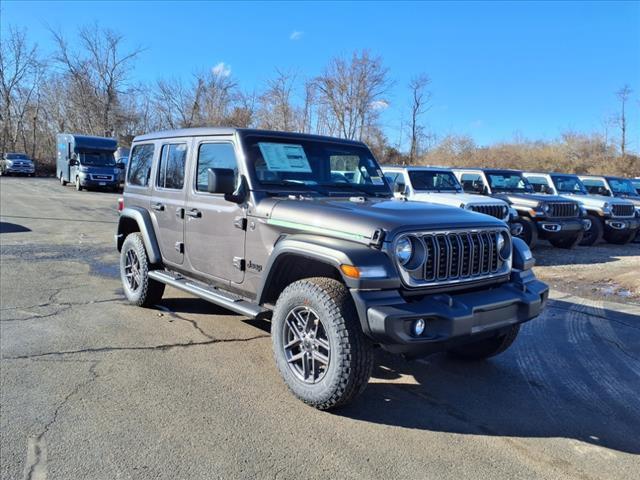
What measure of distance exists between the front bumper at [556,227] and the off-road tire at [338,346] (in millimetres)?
9273

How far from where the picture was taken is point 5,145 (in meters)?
47.9

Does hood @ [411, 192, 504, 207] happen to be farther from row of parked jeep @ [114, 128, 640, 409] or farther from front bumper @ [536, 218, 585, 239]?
row of parked jeep @ [114, 128, 640, 409]

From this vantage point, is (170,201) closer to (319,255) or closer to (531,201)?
Result: (319,255)

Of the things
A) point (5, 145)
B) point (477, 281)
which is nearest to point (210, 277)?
point (477, 281)

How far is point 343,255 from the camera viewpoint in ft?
10.8

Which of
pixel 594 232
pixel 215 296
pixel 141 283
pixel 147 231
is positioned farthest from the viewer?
pixel 594 232

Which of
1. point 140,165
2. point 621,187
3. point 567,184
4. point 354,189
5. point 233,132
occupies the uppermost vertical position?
point 621,187

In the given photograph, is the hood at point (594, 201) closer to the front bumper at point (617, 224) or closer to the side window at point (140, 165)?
the front bumper at point (617, 224)

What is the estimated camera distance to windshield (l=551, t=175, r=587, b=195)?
14.5 m

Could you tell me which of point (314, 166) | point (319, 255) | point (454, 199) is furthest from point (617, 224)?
point (319, 255)

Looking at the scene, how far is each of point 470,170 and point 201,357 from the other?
10.7 meters

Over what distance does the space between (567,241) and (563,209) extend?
913 millimetres

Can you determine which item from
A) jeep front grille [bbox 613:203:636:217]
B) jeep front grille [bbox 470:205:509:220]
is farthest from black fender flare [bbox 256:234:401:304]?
jeep front grille [bbox 613:203:636:217]

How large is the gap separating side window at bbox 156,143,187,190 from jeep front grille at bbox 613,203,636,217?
12304 mm
